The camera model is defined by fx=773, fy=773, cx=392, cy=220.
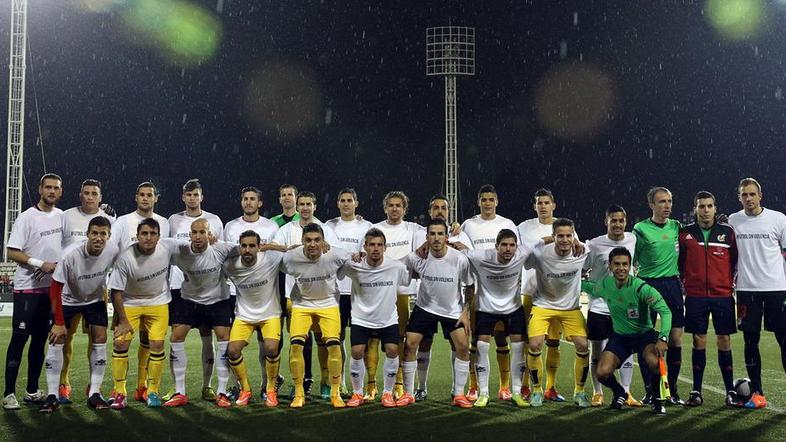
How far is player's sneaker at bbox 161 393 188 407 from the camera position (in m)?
6.53

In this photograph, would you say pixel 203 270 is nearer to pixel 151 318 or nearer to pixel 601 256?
pixel 151 318

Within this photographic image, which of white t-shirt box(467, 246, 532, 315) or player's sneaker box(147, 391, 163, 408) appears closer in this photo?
player's sneaker box(147, 391, 163, 408)

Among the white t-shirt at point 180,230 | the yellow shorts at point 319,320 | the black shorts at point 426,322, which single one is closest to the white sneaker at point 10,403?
the white t-shirt at point 180,230

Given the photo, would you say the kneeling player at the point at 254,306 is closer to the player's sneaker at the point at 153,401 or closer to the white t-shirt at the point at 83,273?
the player's sneaker at the point at 153,401

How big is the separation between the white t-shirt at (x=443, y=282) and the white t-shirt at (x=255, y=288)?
1.30m

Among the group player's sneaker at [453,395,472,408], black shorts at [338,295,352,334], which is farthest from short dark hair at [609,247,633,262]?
black shorts at [338,295,352,334]

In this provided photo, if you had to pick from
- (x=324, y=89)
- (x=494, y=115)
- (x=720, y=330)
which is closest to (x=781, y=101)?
(x=494, y=115)

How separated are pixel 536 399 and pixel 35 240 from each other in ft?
14.9

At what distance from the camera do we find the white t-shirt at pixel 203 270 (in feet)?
22.0

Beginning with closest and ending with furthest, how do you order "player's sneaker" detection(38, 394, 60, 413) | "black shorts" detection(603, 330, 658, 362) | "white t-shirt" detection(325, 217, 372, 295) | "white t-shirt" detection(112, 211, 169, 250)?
"player's sneaker" detection(38, 394, 60, 413) → "black shorts" detection(603, 330, 658, 362) → "white t-shirt" detection(112, 211, 169, 250) → "white t-shirt" detection(325, 217, 372, 295)

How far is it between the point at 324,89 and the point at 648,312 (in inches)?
1286

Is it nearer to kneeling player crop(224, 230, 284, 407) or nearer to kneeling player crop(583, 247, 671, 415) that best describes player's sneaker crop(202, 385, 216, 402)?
kneeling player crop(224, 230, 284, 407)

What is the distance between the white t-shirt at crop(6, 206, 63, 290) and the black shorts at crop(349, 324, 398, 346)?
2656 mm

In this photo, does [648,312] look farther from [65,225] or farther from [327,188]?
[327,188]
